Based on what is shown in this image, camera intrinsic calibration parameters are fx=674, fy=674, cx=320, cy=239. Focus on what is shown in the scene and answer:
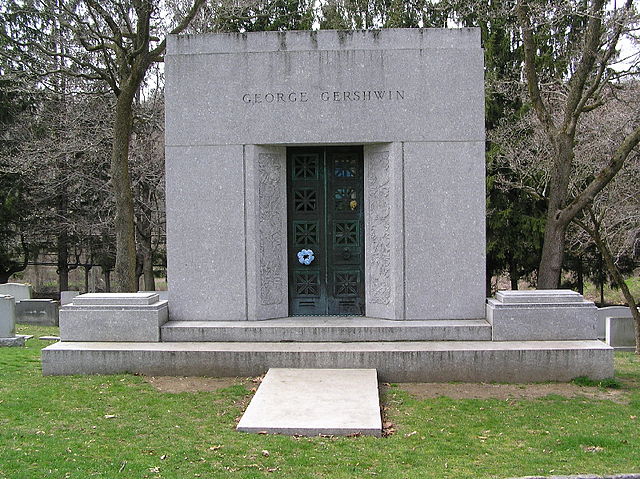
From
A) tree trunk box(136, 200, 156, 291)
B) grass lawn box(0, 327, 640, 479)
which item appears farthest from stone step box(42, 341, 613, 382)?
tree trunk box(136, 200, 156, 291)

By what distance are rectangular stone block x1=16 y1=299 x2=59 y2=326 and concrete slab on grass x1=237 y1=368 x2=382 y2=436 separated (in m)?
13.9

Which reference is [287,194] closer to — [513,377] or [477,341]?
[477,341]

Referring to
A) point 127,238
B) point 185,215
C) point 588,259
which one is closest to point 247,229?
point 185,215

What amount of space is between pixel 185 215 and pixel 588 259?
21104mm

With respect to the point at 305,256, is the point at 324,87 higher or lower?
higher

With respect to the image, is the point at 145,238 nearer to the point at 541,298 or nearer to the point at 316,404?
the point at 541,298

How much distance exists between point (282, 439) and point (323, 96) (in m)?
4.92

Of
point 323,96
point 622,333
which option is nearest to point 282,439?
point 323,96

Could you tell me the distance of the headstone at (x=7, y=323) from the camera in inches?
541

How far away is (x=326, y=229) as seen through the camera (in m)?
9.66

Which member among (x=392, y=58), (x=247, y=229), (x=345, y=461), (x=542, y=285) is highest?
(x=392, y=58)

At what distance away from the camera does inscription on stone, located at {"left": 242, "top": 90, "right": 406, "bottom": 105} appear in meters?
9.10

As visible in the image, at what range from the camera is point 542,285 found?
12.6 m

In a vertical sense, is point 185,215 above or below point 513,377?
above
